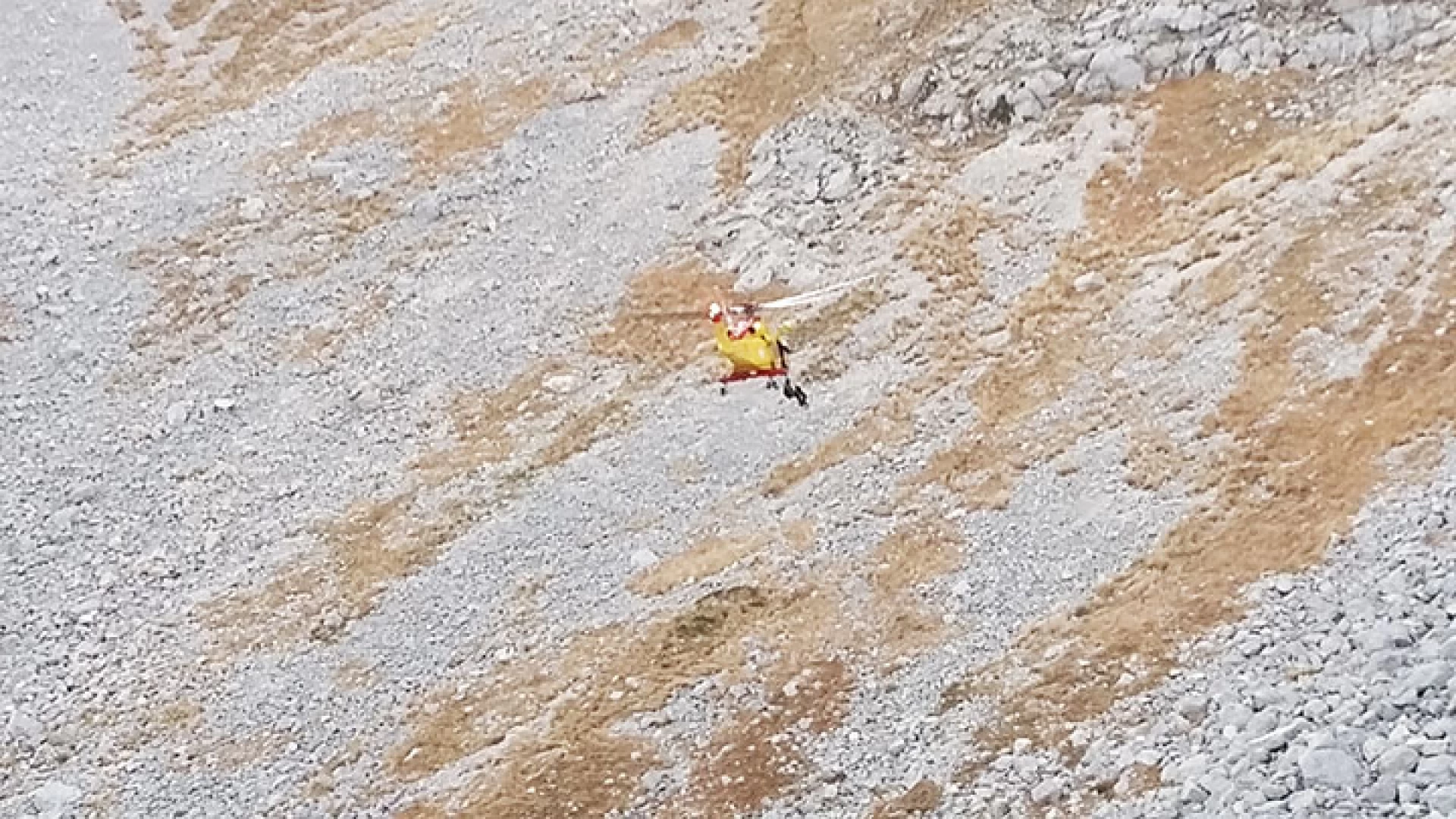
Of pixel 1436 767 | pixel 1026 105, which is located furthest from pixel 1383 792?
pixel 1026 105

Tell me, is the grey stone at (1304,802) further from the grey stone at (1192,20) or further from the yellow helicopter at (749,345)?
the grey stone at (1192,20)

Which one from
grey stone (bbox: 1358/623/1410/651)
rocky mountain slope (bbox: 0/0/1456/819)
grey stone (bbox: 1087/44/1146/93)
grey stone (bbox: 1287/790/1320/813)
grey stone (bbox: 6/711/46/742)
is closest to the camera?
grey stone (bbox: 1287/790/1320/813)

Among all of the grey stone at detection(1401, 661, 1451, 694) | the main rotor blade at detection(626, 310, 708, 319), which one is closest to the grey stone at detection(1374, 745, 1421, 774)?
the grey stone at detection(1401, 661, 1451, 694)

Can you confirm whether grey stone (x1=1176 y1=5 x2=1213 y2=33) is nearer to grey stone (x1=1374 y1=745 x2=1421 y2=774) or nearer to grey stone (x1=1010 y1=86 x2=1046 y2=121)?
grey stone (x1=1010 y1=86 x2=1046 y2=121)

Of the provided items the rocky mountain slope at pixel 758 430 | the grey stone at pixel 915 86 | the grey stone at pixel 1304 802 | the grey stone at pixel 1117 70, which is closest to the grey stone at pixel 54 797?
the rocky mountain slope at pixel 758 430

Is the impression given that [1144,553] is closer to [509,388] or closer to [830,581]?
[830,581]

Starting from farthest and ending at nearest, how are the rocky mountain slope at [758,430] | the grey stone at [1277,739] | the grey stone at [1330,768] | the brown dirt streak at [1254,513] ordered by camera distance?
the rocky mountain slope at [758,430]
the brown dirt streak at [1254,513]
the grey stone at [1277,739]
the grey stone at [1330,768]

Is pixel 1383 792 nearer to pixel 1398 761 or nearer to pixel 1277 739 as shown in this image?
pixel 1398 761
